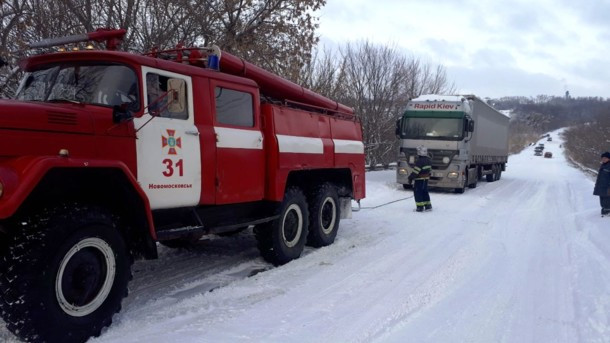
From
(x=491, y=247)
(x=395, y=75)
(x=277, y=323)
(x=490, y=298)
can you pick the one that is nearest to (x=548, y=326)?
(x=490, y=298)

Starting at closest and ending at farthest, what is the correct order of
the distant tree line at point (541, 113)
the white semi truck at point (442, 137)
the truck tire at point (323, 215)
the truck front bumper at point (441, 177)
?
the truck tire at point (323, 215) < the truck front bumper at point (441, 177) < the white semi truck at point (442, 137) < the distant tree line at point (541, 113)

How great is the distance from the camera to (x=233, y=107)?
19.1ft

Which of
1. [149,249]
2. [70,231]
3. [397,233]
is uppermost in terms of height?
[70,231]

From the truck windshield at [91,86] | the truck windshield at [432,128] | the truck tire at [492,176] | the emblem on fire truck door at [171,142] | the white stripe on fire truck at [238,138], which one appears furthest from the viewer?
the truck tire at [492,176]

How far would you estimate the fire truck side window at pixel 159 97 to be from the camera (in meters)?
4.60

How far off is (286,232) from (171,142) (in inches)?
103

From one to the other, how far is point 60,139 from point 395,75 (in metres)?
26.5

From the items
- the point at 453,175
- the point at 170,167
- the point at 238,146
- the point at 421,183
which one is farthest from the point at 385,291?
the point at 453,175

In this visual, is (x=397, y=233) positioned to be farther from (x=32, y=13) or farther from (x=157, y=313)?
(x=32, y=13)

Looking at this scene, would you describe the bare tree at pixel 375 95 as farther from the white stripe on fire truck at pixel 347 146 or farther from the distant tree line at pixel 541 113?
the distant tree line at pixel 541 113

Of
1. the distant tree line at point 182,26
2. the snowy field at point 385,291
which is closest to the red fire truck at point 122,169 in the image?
the snowy field at point 385,291

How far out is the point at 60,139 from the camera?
12.6 ft

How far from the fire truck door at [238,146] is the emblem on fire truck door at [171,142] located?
0.58 metres

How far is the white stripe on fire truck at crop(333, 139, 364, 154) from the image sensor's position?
8188 millimetres
